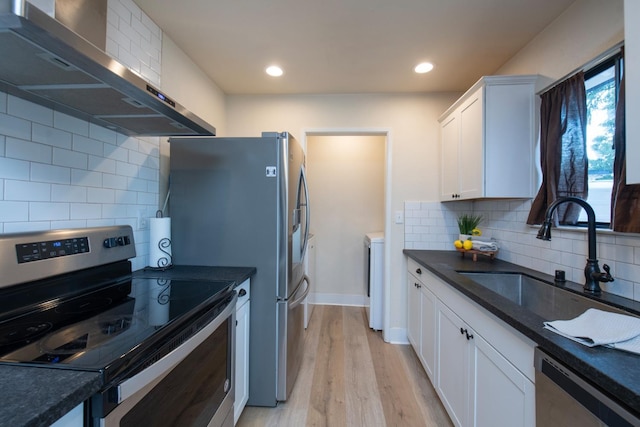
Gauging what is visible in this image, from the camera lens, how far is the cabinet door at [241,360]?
148cm

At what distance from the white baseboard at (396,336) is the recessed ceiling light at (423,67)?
2.34m

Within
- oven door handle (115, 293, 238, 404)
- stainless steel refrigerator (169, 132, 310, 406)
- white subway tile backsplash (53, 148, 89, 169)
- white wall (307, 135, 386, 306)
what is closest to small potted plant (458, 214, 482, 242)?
white wall (307, 135, 386, 306)

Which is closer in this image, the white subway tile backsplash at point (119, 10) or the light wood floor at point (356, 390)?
the white subway tile backsplash at point (119, 10)

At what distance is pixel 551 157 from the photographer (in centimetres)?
155

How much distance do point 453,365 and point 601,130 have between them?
1.47m

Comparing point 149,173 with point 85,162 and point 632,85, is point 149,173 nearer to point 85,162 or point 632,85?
point 85,162

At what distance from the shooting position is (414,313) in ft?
7.53

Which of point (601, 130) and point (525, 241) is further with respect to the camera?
point (525, 241)

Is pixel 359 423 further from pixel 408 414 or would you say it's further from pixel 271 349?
pixel 271 349

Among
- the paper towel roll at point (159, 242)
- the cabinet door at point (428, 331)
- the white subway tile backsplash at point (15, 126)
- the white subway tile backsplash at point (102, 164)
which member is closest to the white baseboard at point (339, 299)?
the cabinet door at point (428, 331)

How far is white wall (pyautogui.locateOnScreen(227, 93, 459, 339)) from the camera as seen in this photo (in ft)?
8.52

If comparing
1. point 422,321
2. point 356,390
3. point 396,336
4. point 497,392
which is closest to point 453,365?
point 497,392

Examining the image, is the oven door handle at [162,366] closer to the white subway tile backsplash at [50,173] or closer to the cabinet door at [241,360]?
the cabinet door at [241,360]

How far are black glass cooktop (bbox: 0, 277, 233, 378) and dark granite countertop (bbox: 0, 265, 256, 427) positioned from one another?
0.02 m
